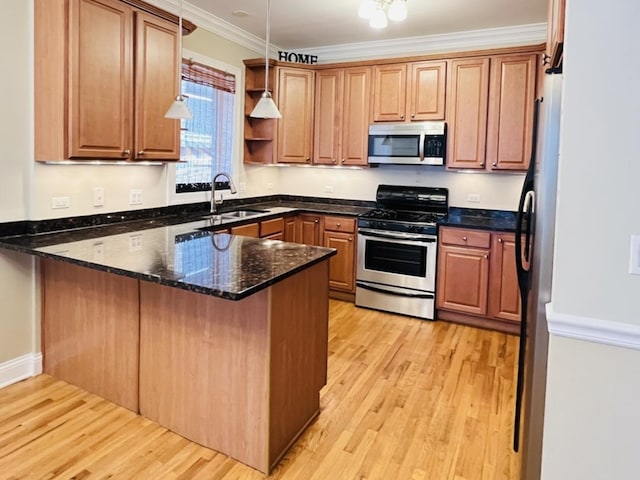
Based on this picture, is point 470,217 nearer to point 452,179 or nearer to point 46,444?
point 452,179

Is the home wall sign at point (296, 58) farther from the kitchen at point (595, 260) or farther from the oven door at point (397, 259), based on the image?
the kitchen at point (595, 260)

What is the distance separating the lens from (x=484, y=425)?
2.54 metres

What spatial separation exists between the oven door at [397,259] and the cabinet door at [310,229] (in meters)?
0.52

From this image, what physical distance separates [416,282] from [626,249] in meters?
2.96

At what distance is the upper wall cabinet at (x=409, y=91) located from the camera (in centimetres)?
443

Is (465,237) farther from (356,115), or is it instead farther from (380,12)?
(380,12)

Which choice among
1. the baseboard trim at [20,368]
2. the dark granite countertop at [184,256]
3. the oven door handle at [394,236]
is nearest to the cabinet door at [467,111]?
the oven door handle at [394,236]

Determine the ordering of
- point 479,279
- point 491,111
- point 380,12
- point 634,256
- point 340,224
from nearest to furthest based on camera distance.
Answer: point 634,256
point 380,12
point 479,279
point 491,111
point 340,224

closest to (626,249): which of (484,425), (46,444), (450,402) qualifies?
(484,425)

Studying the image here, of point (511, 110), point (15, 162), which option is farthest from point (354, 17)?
point (15, 162)

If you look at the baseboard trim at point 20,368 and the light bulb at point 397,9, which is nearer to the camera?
the baseboard trim at point 20,368

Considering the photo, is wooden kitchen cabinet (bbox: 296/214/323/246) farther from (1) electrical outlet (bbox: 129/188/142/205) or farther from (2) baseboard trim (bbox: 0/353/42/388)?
(2) baseboard trim (bbox: 0/353/42/388)

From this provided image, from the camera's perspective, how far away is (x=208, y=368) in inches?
88.8

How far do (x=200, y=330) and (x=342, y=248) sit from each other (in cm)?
268
